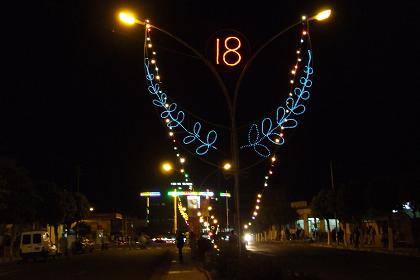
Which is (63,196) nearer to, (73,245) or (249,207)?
(73,245)

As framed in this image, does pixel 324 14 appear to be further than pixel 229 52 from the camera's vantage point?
No

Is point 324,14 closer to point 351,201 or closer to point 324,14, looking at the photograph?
point 324,14

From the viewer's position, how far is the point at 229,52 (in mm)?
18797

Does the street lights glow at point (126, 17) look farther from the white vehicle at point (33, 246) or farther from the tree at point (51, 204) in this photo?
the tree at point (51, 204)

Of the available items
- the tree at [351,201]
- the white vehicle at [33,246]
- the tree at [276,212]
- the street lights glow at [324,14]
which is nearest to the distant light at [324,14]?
the street lights glow at [324,14]

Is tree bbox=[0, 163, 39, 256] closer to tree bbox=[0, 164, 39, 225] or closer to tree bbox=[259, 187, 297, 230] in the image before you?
tree bbox=[0, 164, 39, 225]

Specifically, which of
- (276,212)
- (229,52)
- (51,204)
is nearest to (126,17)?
(229,52)

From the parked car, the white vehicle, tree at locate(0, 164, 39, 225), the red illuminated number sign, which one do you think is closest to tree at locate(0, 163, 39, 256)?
tree at locate(0, 164, 39, 225)

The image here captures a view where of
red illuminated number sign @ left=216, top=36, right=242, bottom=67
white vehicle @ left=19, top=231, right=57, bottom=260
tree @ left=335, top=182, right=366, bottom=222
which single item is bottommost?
white vehicle @ left=19, top=231, right=57, bottom=260

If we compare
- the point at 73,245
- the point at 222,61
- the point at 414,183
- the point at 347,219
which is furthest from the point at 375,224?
the point at 222,61

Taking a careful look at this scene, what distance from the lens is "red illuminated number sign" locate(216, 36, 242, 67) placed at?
18.6 meters

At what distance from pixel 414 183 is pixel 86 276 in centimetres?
2627

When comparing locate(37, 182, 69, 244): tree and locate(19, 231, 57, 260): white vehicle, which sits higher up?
locate(37, 182, 69, 244): tree

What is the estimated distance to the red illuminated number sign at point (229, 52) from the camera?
18594 millimetres
